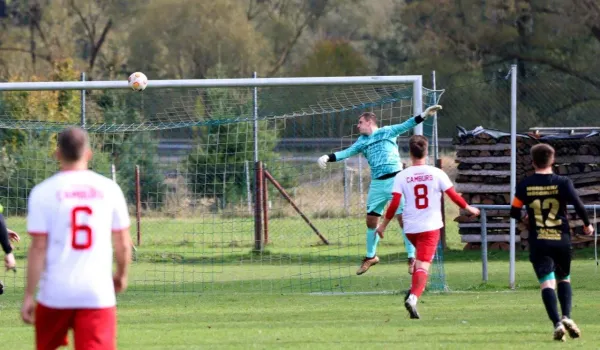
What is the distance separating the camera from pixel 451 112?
2845 cm

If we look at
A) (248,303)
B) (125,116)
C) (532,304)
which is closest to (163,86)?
(248,303)

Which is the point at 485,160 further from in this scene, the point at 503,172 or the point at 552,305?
the point at 552,305

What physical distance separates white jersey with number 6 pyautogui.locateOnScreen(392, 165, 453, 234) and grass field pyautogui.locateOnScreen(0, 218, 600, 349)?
3.04 ft

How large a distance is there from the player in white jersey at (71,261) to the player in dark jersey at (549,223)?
13.9 feet

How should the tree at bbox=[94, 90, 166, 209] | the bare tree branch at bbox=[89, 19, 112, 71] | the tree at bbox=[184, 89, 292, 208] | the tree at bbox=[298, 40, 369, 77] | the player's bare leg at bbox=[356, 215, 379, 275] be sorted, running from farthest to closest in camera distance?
1. the tree at bbox=[298, 40, 369, 77]
2. the bare tree branch at bbox=[89, 19, 112, 71]
3. the tree at bbox=[94, 90, 166, 209]
4. the tree at bbox=[184, 89, 292, 208]
5. the player's bare leg at bbox=[356, 215, 379, 275]

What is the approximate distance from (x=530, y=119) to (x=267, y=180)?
14396 mm

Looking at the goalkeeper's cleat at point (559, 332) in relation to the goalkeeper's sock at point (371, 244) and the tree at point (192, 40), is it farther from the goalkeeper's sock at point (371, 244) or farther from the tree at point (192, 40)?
the tree at point (192, 40)

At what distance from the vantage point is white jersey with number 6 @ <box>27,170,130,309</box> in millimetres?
5535

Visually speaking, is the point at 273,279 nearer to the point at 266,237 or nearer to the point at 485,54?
the point at 266,237

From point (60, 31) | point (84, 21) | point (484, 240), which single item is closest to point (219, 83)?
point (484, 240)

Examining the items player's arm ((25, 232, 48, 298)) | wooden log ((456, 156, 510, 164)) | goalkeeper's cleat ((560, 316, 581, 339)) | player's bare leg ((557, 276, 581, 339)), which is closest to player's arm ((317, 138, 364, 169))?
player's bare leg ((557, 276, 581, 339))

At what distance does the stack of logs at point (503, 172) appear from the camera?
20.0 m

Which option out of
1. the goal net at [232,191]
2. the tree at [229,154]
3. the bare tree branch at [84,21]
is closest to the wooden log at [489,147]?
the goal net at [232,191]

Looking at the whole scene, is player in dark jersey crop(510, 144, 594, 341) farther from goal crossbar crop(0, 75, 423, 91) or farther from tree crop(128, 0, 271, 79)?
tree crop(128, 0, 271, 79)
